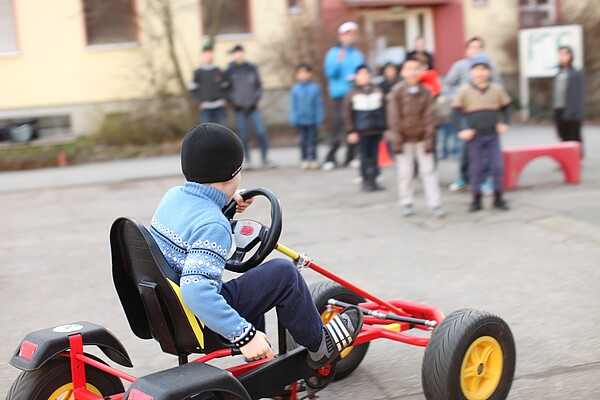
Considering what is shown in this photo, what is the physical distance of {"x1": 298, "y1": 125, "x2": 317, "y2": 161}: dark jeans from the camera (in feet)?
41.7

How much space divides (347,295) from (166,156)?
10.8 meters

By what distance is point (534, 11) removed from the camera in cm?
2036

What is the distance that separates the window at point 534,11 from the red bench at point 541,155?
417 inches

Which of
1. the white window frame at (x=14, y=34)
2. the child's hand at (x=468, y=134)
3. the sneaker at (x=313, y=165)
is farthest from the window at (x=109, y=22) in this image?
the child's hand at (x=468, y=134)

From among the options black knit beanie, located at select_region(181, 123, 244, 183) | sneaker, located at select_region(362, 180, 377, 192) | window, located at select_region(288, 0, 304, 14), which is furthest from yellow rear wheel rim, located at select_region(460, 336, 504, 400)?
window, located at select_region(288, 0, 304, 14)

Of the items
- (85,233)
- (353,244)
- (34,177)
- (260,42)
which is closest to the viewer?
(353,244)

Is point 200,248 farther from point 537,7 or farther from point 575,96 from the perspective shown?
point 537,7

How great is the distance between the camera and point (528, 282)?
6367 mm

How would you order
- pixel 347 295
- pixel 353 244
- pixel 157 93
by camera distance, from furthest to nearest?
1. pixel 157 93
2. pixel 353 244
3. pixel 347 295

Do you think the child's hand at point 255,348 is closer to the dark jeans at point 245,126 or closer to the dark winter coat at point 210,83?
the dark jeans at point 245,126

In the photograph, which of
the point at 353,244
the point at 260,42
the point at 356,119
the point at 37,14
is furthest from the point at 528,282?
the point at 37,14

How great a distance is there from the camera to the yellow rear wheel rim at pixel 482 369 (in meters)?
3.97

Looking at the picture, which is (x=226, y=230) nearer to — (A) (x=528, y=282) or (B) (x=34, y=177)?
(A) (x=528, y=282)

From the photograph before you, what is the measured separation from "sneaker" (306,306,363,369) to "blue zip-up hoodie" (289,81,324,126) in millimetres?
8944
